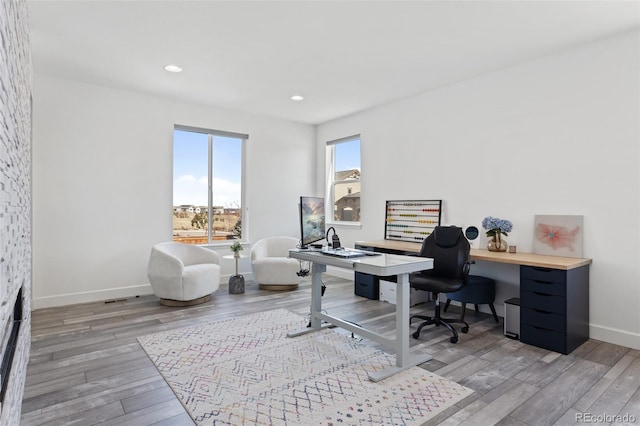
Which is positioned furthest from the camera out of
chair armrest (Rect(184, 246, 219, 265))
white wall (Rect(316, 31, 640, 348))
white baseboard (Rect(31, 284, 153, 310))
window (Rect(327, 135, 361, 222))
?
window (Rect(327, 135, 361, 222))

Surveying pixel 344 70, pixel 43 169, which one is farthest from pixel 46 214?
pixel 344 70

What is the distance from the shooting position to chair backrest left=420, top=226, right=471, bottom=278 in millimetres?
3443

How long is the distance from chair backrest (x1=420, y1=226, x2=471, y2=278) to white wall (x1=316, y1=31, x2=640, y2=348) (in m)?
0.83

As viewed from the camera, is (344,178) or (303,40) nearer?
(303,40)

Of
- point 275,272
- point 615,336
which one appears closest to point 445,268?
point 615,336

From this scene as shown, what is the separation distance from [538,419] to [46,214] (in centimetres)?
523

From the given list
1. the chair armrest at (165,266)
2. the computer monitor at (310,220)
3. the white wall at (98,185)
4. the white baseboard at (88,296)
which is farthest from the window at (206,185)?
the computer monitor at (310,220)

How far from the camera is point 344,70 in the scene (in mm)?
4094

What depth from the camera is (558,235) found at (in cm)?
352

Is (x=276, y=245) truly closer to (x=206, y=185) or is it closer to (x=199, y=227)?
(x=199, y=227)

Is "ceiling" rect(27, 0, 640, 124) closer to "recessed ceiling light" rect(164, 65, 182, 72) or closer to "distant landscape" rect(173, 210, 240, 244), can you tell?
"recessed ceiling light" rect(164, 65, 182, 72)

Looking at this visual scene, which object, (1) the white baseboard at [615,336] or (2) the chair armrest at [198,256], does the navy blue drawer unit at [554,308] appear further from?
(2) the chair armrest at [198,256]

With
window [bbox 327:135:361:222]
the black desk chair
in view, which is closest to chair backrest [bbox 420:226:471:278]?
the black desk chair

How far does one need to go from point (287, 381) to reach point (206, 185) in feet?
12.9
